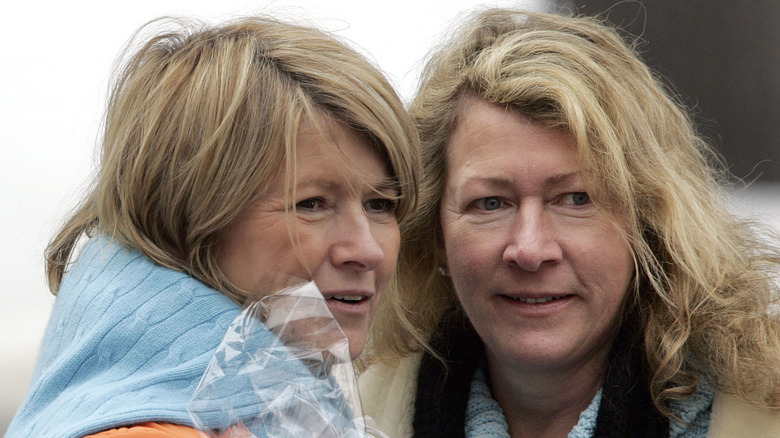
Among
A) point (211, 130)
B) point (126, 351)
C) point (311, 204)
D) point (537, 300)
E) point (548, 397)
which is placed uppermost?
point (211, 130)

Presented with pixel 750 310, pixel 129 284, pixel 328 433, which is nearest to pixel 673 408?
pixel 750 310

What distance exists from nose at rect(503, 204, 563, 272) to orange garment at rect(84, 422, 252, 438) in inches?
34.8

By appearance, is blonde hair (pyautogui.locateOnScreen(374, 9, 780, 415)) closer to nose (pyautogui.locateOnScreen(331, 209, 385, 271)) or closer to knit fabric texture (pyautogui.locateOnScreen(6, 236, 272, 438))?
nose (pyautogui.locateOnScreen(331, 209, 385, 271))

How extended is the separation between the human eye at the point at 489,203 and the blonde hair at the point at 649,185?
176 millimetres

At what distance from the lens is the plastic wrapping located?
126 centimetres

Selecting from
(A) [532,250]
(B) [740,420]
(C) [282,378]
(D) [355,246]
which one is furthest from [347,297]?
(B) [740,420]

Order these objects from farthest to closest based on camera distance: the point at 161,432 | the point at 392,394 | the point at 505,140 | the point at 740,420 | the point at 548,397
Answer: the point at 392,394 < the point at 548,397 < the point at 505,140 < the point at 740,420 < the point at 161,432

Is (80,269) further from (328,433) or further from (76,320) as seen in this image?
(328,433)

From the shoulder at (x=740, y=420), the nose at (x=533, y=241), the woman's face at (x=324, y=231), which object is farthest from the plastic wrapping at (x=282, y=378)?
the shoulder at (x=740, y=420)

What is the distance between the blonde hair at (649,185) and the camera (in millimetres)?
1986

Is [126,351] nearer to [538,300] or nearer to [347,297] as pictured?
[347,297]

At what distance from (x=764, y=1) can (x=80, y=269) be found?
3.99m

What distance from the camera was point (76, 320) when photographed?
1436 mm

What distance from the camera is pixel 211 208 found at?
1.53 meters
